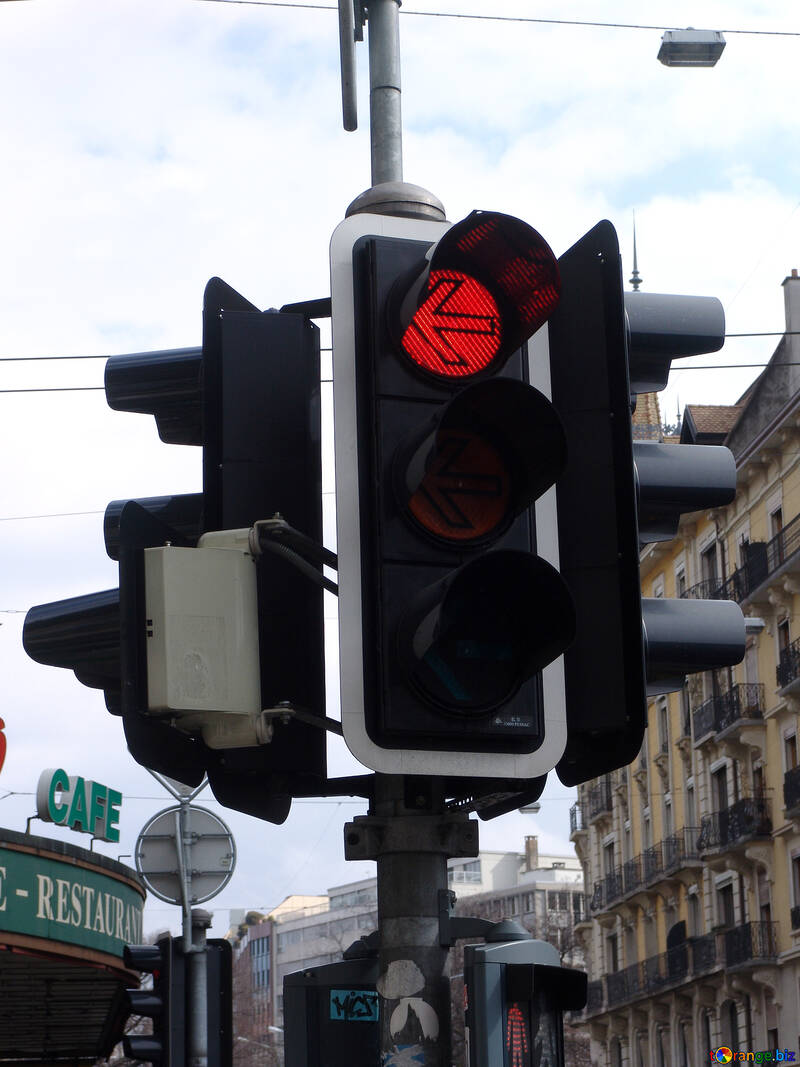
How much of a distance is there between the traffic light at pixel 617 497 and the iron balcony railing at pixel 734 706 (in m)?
41.9

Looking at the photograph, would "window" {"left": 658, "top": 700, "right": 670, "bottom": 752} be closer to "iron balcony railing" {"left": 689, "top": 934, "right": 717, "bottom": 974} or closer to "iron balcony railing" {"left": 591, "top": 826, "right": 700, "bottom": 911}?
"iron balcony railing" {"left": 591, "top": 826, "right": 700, "bottom": 911}

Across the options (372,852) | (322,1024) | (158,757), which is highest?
(158,757)

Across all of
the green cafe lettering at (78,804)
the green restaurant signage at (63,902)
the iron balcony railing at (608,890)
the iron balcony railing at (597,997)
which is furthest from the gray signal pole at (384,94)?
the iron balcony railing at (597,997)

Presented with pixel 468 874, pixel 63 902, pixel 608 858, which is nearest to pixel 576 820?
pixel 608 858

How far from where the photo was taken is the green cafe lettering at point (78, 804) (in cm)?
2481

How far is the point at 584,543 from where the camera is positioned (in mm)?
3598

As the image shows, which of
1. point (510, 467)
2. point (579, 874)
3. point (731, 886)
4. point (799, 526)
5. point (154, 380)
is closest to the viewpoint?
point (510, 467)

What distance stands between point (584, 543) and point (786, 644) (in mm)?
41380

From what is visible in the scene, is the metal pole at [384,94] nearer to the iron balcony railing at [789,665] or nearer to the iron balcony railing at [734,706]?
the iron balcony railing at [789,665]

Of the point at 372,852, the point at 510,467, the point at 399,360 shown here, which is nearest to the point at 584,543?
the point at 510,467

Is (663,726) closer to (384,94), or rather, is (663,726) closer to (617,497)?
(384,94)

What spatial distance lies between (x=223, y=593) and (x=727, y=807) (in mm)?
45068

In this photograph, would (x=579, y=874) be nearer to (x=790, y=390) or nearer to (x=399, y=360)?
(x=790, y=390)

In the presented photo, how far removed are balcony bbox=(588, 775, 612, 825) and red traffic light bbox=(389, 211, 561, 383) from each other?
185 feet
